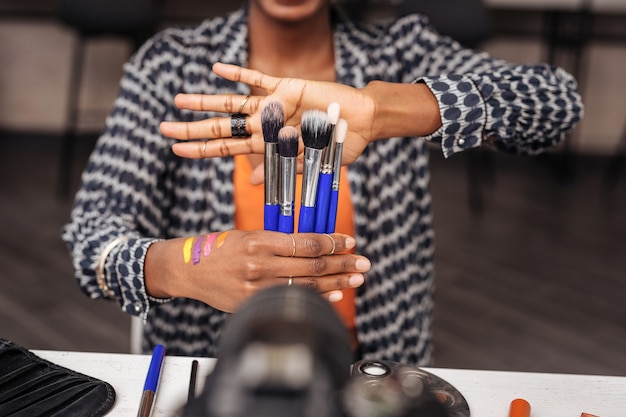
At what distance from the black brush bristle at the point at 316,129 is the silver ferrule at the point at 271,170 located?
3 cm

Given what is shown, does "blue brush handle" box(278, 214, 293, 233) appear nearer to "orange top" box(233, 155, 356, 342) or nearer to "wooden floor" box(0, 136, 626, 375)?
"orange top" box(233, 155, 356, 342)

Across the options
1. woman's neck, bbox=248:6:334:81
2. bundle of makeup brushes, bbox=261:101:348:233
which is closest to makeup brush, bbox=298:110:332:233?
bundle of makeup brushes, bbox=261:101:348:233

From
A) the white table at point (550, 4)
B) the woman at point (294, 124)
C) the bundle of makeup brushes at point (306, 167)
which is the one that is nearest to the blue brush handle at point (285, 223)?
the bundle of makeup brushes at point (306, 167)

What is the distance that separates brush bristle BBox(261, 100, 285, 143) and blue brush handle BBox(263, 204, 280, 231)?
Result: 2.4 inches

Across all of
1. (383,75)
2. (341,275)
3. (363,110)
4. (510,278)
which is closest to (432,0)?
(510,278)

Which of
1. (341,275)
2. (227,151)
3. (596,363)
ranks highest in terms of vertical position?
(227,151)

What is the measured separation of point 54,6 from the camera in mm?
3375

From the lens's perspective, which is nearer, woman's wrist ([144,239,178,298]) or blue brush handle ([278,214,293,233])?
blue brush handle ([278,214,293,233])

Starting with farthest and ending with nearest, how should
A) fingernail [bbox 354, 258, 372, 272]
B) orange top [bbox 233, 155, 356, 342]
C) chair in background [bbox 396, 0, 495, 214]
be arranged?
1. chair in background [bbox 396, 0, 495, 214]
2. orange top [bbox 233, 155, 356, 342]
3. fingernail [bbox 354, 258, 372, 272]

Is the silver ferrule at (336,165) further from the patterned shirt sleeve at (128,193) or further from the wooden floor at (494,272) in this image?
the wooden floor at (494,272)

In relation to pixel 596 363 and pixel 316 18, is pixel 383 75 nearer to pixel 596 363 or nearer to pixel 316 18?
pixel 316 18

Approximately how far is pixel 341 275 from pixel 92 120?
9.49ft

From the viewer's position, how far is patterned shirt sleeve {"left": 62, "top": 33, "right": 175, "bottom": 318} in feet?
2.96

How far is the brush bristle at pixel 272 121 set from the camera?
631 mm
